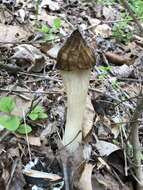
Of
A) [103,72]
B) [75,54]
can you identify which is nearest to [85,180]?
[75,54]

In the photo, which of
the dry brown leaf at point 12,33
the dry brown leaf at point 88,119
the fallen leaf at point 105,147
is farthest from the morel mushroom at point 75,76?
the dry brown leaf at point 12,33

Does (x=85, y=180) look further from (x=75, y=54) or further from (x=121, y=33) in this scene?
(x=121, y=33)

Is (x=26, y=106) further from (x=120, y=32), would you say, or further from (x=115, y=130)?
(x=120, y=32)

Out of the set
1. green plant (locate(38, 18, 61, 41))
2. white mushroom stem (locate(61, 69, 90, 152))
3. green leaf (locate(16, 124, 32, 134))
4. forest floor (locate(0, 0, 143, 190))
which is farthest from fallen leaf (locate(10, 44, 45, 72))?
white mushroom stem (locate(61, 69, 90, 152))

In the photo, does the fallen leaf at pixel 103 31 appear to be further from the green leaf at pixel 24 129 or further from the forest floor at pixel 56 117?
the green leaf at pixel 24 129

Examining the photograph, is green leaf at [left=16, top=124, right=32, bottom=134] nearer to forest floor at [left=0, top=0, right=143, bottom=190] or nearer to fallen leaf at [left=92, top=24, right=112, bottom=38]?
forest floor at [left=0, top=0, right=143, bottom=190]

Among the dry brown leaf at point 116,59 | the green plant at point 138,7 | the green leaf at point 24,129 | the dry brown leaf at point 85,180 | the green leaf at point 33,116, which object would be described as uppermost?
the green leaf at point 33,116
